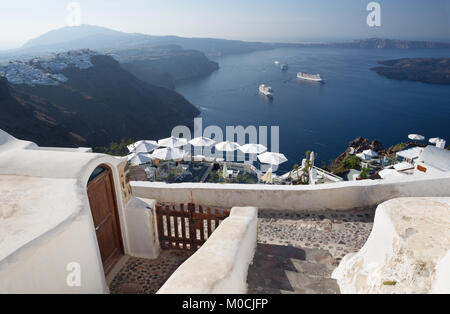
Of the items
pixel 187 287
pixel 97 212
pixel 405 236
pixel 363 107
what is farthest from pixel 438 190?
pixel 363 107

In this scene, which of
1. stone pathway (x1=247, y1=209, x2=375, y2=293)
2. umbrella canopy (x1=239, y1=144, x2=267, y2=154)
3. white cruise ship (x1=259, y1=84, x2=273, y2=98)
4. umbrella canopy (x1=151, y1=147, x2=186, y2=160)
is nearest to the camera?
stone pathway (x1=247, y1=209, x2=375, y2=293)

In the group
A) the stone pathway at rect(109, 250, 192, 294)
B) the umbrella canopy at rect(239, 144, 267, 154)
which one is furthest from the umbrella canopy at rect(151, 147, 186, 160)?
the stone pathway at rect(109, 250, 192, 294)

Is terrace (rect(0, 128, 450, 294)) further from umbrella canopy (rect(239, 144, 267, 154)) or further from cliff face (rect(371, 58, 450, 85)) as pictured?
cliff face (rect(371, 58, 450, 85))

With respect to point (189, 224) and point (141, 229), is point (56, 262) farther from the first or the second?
point (189, 224)

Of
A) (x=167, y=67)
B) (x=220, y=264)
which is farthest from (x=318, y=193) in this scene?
(x=167, y=67)

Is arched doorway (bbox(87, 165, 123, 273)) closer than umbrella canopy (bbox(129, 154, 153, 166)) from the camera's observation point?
Yes
